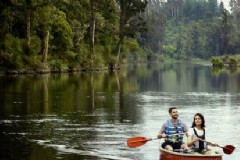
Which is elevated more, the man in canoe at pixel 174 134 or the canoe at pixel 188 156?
the man in canoe at pixel 174 134

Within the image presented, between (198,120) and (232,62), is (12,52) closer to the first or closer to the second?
(198,120)

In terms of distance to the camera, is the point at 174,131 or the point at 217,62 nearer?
the point at 174,131

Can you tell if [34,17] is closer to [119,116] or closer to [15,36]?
[15,36]

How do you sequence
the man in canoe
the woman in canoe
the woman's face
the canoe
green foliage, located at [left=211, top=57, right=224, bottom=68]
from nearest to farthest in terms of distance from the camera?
the canoe
the woman's face
the woman in canoe
the man in canoe
green foliage, located at [left=211, top=57, right=224, bottom=68]

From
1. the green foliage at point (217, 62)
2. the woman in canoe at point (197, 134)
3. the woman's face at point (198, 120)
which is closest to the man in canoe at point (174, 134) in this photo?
the woman in canoe at point (197, 134)

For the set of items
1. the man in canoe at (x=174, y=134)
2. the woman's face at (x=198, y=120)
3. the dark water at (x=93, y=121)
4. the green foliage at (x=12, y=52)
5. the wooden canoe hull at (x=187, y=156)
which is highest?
the green foliage at (x=12, y=52)

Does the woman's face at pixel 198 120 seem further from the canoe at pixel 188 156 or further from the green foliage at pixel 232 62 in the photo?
the green foliage at pixel 232 62

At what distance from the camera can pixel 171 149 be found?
17016 mm


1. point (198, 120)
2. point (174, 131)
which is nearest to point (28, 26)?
point (174, 131)

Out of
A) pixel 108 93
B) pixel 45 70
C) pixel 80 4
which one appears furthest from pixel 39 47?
pixel 108 93

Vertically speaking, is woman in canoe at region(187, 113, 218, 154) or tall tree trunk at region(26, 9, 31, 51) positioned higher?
tall tree trunk at region(26, 9, 31, 51)

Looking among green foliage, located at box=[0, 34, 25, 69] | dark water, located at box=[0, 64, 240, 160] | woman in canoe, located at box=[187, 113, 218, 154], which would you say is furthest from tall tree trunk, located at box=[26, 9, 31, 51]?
woman in canoe, located at box=[187, 113, 218, 154]

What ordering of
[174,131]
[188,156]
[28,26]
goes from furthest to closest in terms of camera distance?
1. [28,26]
2. [174,131]
3. [188,156]

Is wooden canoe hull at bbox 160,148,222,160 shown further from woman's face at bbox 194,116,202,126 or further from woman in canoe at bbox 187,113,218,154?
woman's face at bbox 194,116,202,126
